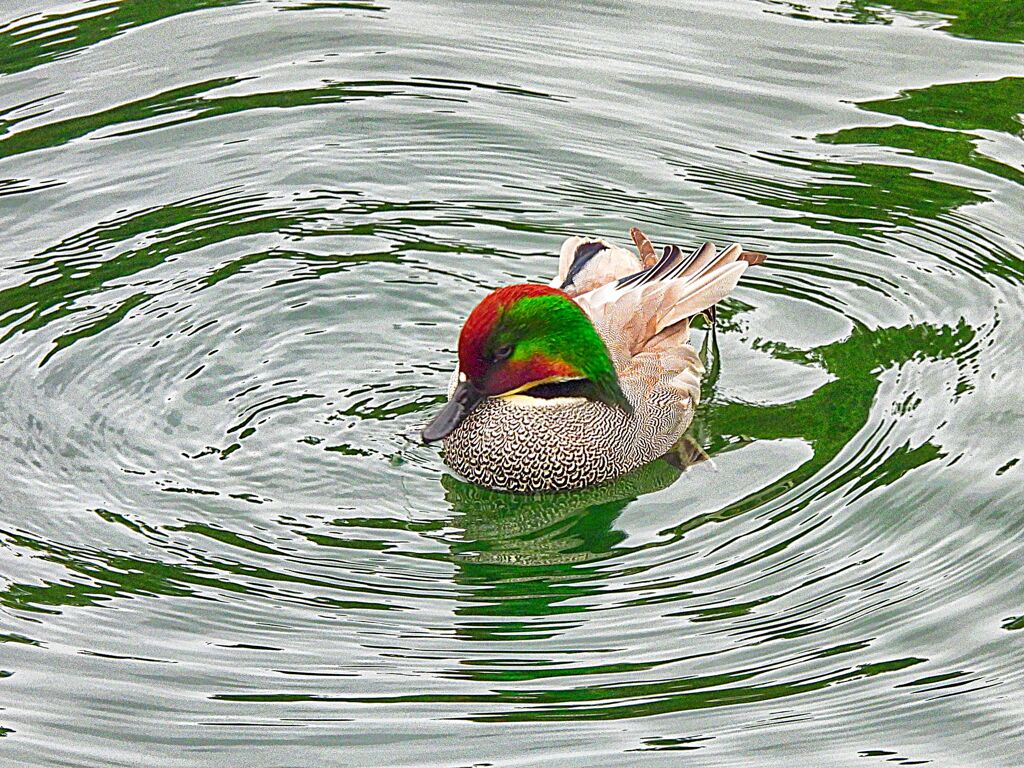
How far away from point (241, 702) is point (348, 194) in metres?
4.83

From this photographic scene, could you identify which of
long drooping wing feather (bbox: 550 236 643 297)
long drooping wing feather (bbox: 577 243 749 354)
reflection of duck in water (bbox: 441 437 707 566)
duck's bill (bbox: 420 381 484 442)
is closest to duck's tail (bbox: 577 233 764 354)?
long drooping wing feather (bbox: 577 243 749 354)

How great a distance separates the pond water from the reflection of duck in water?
29mm

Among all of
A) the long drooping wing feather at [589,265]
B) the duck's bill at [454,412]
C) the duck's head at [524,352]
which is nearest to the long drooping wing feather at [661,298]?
the long drooping wing feather at [589,265]

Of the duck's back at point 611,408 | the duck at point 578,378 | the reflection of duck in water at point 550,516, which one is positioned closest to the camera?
the reflection of duck in water at point 550,516

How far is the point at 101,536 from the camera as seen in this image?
8.95 meters

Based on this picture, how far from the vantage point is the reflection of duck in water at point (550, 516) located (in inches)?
359

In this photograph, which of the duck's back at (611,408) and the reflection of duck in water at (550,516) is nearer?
the reflection of duck in water at (550,516)

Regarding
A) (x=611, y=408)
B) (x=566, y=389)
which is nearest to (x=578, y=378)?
(x=566, y=389)

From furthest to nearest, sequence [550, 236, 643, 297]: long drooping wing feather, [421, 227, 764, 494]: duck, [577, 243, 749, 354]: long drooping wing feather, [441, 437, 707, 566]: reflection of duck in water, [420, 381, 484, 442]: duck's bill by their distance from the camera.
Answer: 1. [550, 236, 643, 297]: long drooping wing feather
2. [577, 243, 749, 354]: long drooping wing feather
3. [421, 227, 764, 494]: duck
4. [420, 381, 484, 442]: duck's bill
5. [441, 437, 707, 566]: reflection of duck in water

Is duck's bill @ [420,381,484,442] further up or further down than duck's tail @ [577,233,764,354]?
further down

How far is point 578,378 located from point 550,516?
75 centimetres

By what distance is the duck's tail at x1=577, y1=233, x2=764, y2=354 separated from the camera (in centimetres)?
1026

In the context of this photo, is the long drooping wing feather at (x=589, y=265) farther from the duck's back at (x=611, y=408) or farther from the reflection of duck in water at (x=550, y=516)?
the reflection of duck in water at (x=550, y=516)

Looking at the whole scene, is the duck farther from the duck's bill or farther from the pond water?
the pond water
